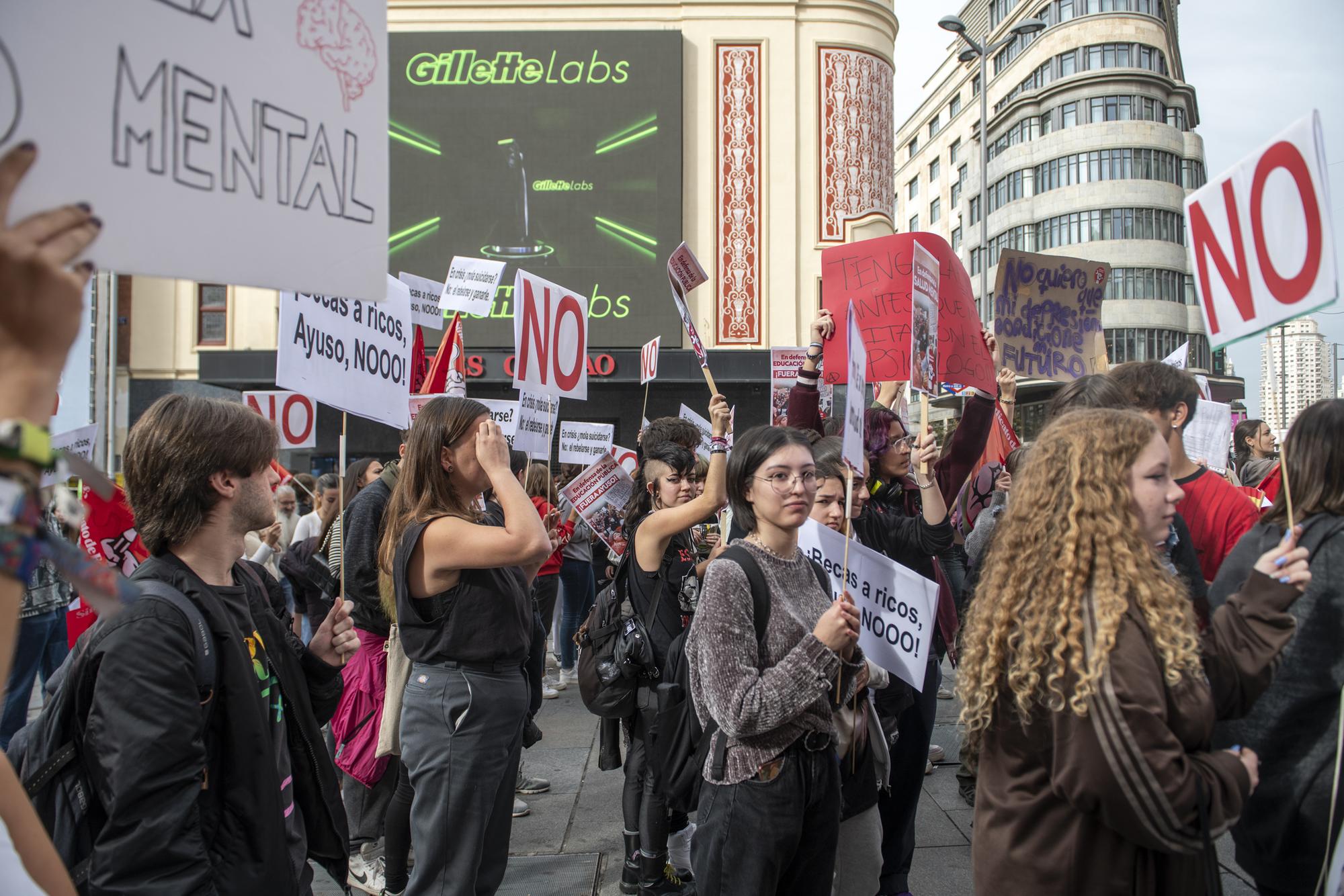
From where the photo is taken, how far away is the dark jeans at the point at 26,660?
529cm

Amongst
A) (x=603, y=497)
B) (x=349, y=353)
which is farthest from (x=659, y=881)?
(x=603, y=497)

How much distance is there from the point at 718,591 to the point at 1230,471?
769cm

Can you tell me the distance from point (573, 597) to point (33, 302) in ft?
26.2

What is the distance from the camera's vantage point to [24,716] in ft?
18.0

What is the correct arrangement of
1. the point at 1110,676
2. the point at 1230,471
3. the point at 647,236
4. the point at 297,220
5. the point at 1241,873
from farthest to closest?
the point at 647,236, the point at 1230,471, the point at 1241,873, the point at 1110,676, the point at 297,220

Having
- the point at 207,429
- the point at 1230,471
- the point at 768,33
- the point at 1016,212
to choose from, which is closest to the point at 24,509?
the point at 207,429

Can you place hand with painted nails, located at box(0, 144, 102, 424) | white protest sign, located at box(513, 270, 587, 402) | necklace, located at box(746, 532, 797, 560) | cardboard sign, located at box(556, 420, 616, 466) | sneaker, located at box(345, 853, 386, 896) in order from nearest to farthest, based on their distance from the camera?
hand with painted nails, located at box(0, 144, 102, 424) < necklace, located at box(746, 532, 797, 560) < sneaker, located at box(345, 853, 386, 896) < white protest sign, located at box(513, 270, 587, 402) < cardboard sign, located at box(556, 420, 616, 466)

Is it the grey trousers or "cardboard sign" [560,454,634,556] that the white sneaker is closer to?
the grey trousers

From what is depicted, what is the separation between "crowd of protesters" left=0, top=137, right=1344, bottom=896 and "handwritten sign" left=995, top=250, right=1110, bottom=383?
172 centimetres

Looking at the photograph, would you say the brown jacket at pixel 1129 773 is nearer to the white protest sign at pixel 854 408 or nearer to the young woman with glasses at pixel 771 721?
the young woman with glasses at pixel 771 721

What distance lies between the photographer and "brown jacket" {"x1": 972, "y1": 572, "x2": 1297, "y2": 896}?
75.8 inches

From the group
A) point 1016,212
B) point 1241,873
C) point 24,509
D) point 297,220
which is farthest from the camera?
point 1016,212

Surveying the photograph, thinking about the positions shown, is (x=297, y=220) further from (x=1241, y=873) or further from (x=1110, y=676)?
(x=1241, y=873)

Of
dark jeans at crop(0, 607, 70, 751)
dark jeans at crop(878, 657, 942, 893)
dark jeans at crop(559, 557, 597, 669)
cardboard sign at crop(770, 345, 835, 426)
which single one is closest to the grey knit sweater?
dark jeans at crop(878, 657, 942, 893)
